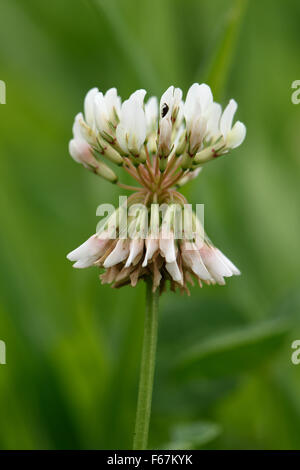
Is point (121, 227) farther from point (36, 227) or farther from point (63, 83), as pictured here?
point (63, 83)

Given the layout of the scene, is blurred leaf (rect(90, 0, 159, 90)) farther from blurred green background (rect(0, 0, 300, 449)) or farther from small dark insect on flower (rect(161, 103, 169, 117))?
small dark insect on flower (rect(161, 103, 169, 117))

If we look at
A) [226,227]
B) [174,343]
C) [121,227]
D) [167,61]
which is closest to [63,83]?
[167,61]

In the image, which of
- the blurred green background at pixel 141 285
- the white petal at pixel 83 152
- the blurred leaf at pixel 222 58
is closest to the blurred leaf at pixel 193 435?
the blurred green background at pixel 141 285

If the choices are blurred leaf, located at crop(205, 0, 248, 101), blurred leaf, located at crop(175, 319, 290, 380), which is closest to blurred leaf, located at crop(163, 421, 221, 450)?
blurred leaf, located at crop(175, 319, 290, 380)

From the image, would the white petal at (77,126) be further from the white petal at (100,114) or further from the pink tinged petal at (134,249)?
the pink tinged petal at (134,249)

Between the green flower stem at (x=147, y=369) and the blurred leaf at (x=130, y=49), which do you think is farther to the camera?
the blurred leaf at (x=130, y=49)

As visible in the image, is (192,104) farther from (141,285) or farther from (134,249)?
(141,285)
